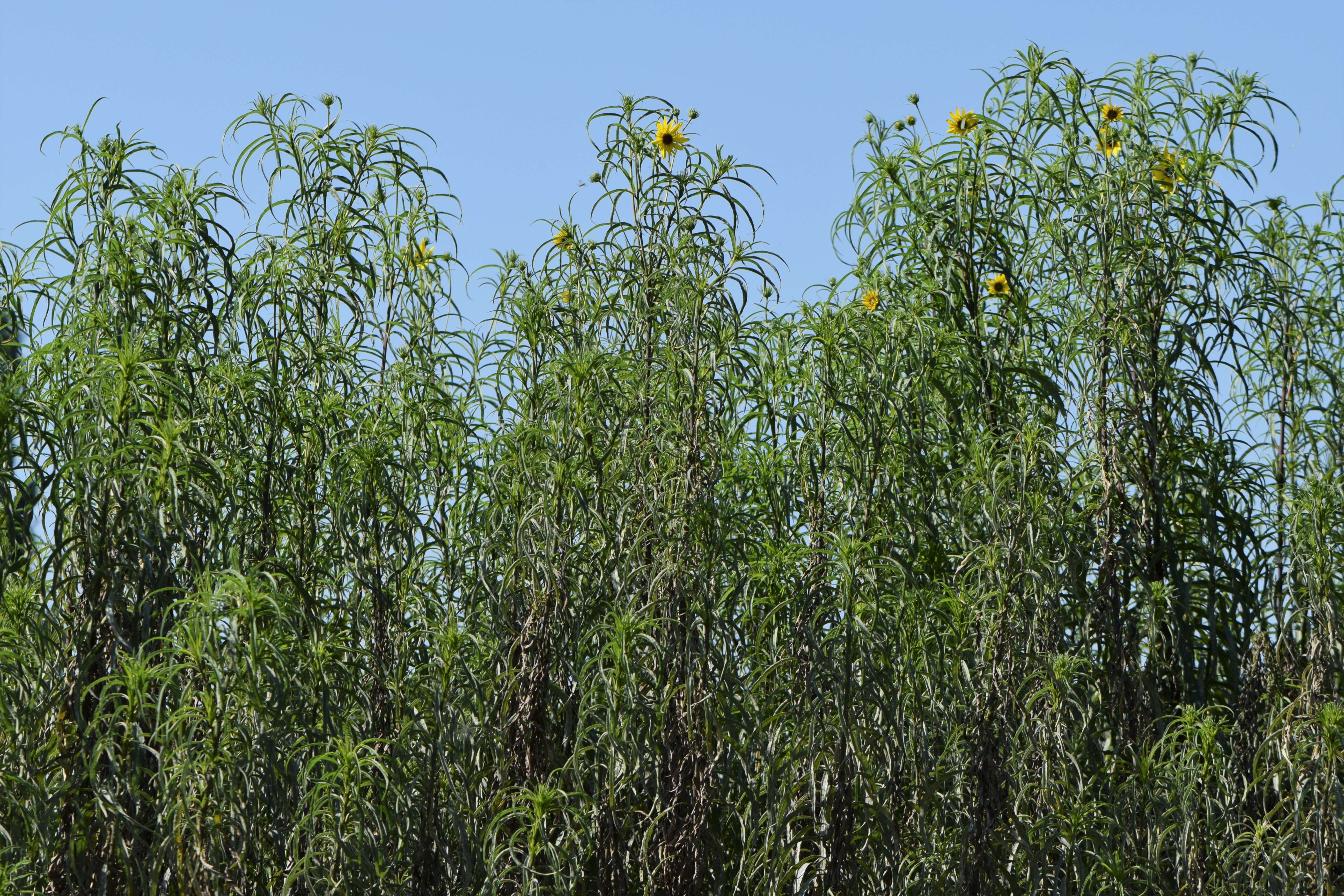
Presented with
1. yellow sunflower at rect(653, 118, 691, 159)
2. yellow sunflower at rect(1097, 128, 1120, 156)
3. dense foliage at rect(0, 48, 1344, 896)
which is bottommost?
dense foliage at rect(0, 48, 1344, 896)

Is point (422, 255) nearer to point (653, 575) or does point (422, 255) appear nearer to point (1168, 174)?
point (653, 575)

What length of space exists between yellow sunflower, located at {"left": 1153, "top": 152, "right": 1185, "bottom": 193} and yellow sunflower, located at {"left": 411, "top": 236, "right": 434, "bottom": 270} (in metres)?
2.01

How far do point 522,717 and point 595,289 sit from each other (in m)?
1.06

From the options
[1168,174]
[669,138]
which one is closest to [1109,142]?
[1168,174]

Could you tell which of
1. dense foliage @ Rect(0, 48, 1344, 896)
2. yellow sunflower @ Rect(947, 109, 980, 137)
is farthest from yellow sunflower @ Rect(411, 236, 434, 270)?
yellow sunflower @ Rect(947, 109, 980, 137)

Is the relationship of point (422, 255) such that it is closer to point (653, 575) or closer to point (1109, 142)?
point (653, 575)

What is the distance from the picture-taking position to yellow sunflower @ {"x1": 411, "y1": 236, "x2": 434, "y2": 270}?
3.40 m

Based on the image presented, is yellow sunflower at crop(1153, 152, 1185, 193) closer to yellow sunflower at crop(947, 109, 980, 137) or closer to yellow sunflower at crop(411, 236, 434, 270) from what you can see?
yellow sunflower at crop(947, 109, 980, 137)

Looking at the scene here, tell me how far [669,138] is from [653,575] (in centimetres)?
108

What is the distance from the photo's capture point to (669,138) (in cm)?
331

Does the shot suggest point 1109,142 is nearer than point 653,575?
No

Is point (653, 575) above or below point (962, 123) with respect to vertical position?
below

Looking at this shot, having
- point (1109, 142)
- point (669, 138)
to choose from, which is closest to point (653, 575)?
point (669, 138)

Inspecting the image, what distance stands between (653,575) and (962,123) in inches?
72.4
